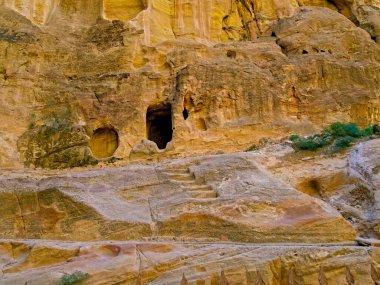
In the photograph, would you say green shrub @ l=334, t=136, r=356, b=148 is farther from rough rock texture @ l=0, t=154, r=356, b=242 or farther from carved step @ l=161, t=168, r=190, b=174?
carved step @ l=161, t=168, r=190, b=174

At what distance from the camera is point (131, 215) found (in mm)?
9227

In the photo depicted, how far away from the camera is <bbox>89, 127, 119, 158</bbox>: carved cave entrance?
20.5m

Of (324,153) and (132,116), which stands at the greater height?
(132,116)

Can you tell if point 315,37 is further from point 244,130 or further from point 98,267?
point 98,267

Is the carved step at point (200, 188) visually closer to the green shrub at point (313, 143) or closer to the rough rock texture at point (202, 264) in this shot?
the rough rock texture at point (202, 264)

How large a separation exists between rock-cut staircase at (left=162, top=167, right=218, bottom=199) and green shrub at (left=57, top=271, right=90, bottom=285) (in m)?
3.74

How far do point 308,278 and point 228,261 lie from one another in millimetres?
1153

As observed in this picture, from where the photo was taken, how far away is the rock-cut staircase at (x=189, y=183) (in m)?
9.91

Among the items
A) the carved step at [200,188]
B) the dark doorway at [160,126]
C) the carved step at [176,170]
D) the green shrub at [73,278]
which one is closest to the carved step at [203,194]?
the carved step at [200,188]

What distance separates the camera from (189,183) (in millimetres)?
10852

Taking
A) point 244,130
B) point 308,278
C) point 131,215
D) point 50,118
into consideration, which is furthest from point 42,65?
point 308,278

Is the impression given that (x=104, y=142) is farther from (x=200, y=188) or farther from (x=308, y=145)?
(x=200, y=188)

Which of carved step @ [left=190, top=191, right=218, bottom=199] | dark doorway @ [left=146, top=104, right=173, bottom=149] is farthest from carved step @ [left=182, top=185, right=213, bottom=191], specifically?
dark doorway @ [left=146, top=104, right=173, bottom=149]

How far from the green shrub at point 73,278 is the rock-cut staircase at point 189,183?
3740mm
